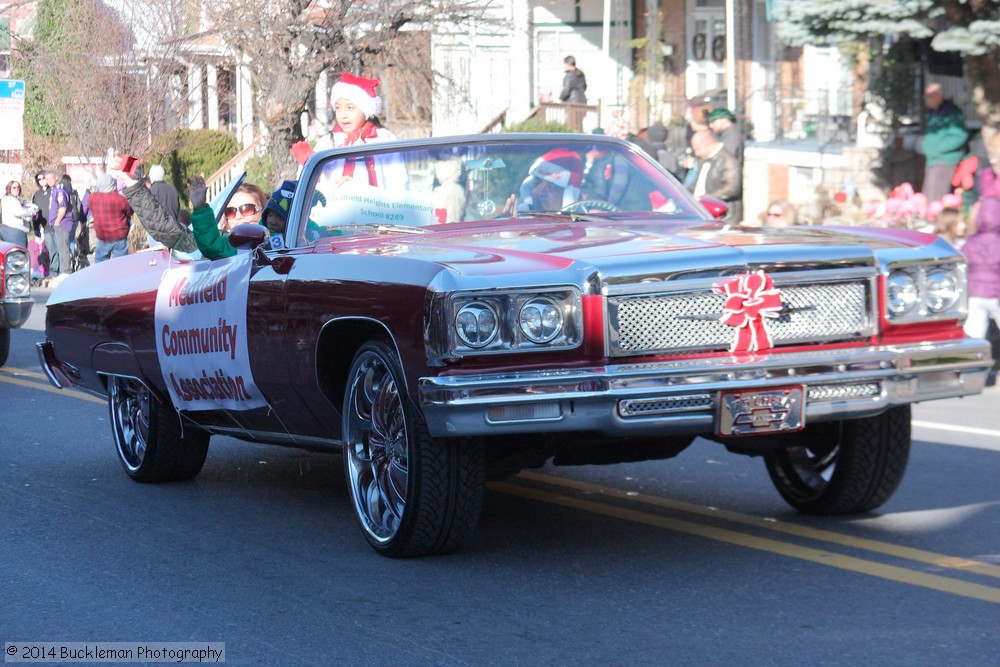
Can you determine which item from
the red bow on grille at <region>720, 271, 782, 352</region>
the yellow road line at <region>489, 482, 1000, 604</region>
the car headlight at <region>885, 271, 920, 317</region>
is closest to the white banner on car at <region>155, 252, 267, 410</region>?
the yellow road line at <region>489, 482, 1000, 604</region>

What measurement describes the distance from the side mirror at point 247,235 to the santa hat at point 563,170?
45.7 inches

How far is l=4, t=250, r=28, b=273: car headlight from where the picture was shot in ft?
46.8

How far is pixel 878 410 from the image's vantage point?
5.79 meters

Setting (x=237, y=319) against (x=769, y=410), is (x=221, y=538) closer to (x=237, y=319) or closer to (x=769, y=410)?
(x=237, y=319)

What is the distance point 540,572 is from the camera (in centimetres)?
588

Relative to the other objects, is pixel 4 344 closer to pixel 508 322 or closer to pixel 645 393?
pixel 508 322

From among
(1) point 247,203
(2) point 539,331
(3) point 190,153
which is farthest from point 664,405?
(3) point 190,153

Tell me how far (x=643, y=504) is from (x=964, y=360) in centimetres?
175

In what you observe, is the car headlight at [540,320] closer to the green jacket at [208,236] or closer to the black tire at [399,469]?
the black tire at [399,469]

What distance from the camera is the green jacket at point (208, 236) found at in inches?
283

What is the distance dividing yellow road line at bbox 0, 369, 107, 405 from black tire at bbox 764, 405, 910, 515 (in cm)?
636

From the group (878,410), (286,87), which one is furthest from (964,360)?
(286,87)

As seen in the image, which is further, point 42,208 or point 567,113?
point 567,113

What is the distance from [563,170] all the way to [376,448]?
1.66 meters
